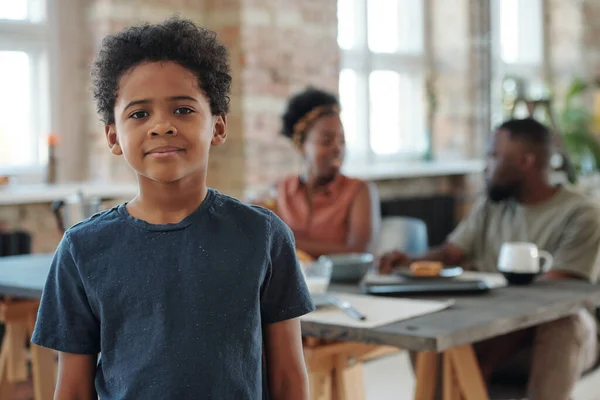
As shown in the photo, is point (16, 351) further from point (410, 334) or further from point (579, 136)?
point (579, 136)

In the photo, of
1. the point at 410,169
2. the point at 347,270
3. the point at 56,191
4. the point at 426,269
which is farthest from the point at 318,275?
the point at 410,169

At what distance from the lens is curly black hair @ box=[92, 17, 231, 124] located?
46.4 inches

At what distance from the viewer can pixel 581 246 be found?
8.44 ft

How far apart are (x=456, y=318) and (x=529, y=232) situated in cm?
101

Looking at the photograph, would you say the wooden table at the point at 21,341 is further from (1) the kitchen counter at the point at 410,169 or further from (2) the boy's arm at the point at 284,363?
(1) the kitchen counter at the point at 410,169

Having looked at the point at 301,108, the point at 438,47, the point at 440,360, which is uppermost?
the point at 438,47

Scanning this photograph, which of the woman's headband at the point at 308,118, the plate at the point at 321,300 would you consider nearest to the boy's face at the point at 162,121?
the plate at the point at 321,300

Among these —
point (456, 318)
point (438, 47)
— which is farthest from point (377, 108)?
point (456, 318)

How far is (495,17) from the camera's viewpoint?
5.94 m

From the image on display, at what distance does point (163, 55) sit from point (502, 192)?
6.33ft

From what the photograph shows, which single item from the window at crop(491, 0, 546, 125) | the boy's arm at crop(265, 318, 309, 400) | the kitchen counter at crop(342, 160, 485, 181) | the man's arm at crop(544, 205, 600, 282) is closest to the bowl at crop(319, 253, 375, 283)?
the man's arm at crop(544, 205, 600, 282)

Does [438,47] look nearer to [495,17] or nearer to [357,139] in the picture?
[495,17]

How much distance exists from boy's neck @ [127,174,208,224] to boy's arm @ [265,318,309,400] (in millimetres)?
200

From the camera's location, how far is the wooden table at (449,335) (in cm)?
174
